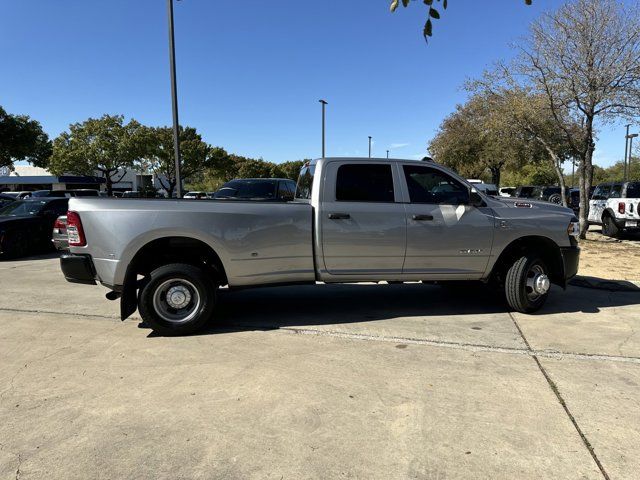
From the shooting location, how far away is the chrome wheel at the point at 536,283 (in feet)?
19.2

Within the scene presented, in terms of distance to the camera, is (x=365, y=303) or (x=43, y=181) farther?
(x=43, y=181)

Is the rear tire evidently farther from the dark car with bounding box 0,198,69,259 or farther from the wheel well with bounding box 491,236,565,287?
the dark car with bounding box 0,198,69,259

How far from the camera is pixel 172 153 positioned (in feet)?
146

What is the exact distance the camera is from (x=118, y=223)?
487cm

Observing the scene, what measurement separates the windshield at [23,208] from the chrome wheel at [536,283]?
1204 centimetres

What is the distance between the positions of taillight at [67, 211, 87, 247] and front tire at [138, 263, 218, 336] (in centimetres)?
79

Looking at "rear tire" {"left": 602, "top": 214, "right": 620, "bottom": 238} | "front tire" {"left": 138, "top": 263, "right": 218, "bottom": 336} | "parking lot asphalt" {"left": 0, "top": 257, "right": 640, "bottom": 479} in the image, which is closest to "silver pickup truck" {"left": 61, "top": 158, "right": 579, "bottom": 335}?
"front tire" {"left": 138, "top": 263, "right": 218, "bottom": 336}

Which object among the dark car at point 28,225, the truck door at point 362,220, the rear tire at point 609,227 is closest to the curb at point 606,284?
the truck door at point 362,220

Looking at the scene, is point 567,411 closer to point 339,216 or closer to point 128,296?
point 339,216

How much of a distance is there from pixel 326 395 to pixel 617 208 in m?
14.1

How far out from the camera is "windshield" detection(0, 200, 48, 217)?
488 inches

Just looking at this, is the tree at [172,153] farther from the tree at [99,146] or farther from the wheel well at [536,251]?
the wheel well at [536,251]

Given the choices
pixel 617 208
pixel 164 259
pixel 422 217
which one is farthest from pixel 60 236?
pixel 617 208

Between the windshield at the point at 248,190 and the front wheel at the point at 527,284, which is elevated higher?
the windshield at the point at 248,190
